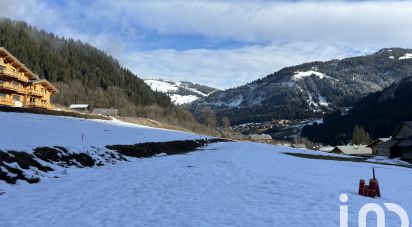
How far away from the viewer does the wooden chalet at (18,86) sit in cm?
8506

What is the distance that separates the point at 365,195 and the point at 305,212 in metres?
6.92

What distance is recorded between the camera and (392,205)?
18.0 m

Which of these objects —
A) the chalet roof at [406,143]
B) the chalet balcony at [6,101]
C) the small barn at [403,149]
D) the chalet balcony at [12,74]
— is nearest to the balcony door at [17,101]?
the chalet balcony at [6,101]

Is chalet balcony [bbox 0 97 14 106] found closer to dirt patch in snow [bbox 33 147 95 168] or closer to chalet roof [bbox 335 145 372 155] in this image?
dirt patch in snow [bbox 33 147 95 168]

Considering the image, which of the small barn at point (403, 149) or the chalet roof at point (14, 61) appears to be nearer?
the small barn at point (403, 149)

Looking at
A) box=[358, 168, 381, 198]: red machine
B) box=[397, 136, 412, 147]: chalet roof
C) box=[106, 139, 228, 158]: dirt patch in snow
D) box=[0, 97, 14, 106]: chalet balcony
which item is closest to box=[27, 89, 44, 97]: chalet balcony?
box=[0, 97, 14, 106]: chalet balcony

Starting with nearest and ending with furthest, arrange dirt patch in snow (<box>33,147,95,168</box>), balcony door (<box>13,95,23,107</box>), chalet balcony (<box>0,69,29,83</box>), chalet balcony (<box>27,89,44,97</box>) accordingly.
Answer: dirt patch in snow (<box>33,147,95,168</box>) → chalet balcony (<box>0,69,29,83</box>) → balcony door (<box>13,95,23,107</box>) → chalet balcony (<box>27,89,44,97</box>)

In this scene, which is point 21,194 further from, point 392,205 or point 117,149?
point 117,149

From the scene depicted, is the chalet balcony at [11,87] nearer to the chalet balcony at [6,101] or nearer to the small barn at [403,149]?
the chalet balcony at [6,101]

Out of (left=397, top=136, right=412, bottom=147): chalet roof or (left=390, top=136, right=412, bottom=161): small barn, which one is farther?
(left=390, top=136, right=412, bottom=161): small barn

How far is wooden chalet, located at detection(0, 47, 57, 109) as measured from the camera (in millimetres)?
85062

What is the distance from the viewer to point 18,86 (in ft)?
304

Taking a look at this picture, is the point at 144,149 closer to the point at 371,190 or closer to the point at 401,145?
the point at 371,190

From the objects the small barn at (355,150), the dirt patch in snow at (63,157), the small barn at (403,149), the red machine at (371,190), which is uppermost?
the dirt patch in snow at (63,157)
